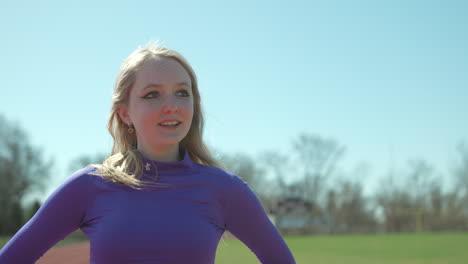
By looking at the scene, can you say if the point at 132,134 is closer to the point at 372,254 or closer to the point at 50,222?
the point at 50,222

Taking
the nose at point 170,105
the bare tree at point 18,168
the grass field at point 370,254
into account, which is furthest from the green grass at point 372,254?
the bare tree at point 18,168

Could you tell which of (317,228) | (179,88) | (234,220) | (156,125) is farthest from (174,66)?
(317,228)

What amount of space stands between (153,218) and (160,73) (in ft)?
1.81

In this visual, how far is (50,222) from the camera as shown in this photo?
1.92 metres

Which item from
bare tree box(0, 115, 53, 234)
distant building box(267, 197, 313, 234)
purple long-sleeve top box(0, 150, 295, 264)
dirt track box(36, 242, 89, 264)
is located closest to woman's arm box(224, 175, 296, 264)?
purple long-sleeve top box(0, 150, 295, 264)

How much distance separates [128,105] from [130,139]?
6.3 inches

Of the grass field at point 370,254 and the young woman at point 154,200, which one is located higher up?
the young woman at point 154,200

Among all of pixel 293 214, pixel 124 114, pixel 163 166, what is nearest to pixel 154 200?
pixel 163 166

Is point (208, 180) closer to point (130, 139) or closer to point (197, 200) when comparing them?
point (197, 200)

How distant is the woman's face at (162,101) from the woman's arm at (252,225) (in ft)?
0.98

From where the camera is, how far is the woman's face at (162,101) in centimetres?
202

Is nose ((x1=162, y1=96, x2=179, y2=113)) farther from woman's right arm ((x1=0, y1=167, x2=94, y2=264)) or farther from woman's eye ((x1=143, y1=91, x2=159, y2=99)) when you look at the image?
woman's right arm ((x1=0, y1=167, x2=94, y2=264))

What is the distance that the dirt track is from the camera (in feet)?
8.41

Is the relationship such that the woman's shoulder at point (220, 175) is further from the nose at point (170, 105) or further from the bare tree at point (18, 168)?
the bare tree at point (18, 168)
